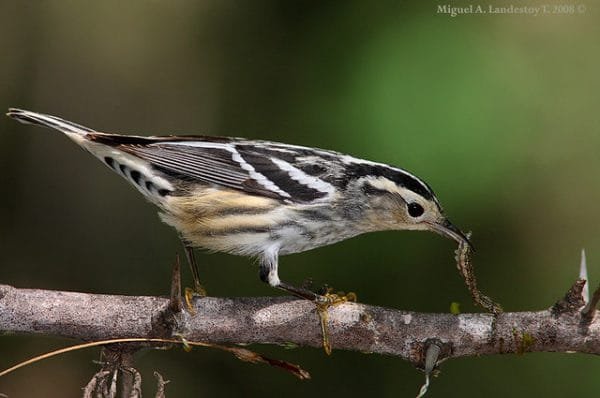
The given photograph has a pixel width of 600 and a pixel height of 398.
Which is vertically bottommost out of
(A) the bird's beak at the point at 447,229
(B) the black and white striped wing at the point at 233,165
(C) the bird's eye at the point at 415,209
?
(A) the bird's beak at the point at 447,229

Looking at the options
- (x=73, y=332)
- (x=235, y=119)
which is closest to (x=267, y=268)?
(x=73, y=332)

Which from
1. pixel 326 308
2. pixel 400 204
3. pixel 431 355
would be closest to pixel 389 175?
pixel 400 204

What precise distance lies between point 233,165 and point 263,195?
26 cm

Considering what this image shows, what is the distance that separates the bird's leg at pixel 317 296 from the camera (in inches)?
137

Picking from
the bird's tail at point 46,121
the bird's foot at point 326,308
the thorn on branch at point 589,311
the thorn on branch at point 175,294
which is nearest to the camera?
the thorn on branch at point 175,294

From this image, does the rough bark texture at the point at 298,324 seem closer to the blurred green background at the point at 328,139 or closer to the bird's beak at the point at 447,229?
the bird's beak at the point at 447,229

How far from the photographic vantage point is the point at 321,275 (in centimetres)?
541

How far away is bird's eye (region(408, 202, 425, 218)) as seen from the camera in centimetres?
423

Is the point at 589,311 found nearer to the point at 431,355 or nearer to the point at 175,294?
the point at 431,355

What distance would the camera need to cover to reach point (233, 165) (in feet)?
14.4

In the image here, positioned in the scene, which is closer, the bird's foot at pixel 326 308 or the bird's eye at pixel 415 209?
the bird's foot at pixel 326 308

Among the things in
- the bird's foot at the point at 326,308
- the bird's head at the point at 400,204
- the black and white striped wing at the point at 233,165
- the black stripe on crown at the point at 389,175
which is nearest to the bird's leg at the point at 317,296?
the bird's foot at the point at 326,308

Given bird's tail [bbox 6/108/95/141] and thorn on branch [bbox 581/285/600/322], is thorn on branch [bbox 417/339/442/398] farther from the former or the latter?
bird's tail [bbox 6/108/95/141]

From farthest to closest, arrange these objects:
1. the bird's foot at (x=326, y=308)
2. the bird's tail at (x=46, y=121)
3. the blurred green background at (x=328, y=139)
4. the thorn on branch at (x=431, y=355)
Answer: the blurred green background at (x=328, y=139) → the bird's tail at (x=46, y=121) → the bird's foot at (x=326, y=308) → the thorn on branch at (x=431, y=355)
